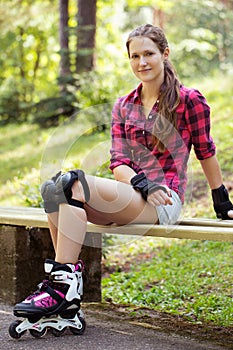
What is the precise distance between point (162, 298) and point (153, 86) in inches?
60.4

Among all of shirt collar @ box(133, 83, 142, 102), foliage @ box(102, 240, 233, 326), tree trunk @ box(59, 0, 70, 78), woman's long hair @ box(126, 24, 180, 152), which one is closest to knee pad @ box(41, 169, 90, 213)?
woman's long hair @ box(126, 24, 180, 152)

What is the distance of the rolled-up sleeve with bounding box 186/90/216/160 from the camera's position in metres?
3.23

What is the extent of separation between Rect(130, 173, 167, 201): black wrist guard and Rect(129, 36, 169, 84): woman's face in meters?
0.56

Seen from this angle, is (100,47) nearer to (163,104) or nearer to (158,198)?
(163,104)

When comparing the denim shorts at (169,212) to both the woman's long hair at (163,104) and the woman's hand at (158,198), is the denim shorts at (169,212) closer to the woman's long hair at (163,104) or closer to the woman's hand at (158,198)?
the woman's hand at (158,198)

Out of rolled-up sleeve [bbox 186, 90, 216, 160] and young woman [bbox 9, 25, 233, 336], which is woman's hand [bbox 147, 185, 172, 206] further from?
rolled-up sleeve [bbox 186, 90, 216, 160]

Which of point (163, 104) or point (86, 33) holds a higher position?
point (86, 33)

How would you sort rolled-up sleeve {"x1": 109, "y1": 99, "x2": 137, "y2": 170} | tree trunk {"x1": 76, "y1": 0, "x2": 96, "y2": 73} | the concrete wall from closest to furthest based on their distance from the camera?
rolled-up sleeve {"x1": 109, "y1": 99, "x2": 137, "y2": 170}, the concrete wall, tree trunk {"x1": 76, "y1": 0, "x2": 96, "y2": 73}

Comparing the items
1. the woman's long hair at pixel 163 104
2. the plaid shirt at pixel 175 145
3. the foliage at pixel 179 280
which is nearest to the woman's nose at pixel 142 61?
the woman's long hair at pixel 163 104

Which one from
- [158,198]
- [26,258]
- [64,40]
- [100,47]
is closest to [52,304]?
[158,198]

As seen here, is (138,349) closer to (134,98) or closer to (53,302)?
(53,302)

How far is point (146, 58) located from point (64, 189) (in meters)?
0.86

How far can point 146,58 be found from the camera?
10.7 feet

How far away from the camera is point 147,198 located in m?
3.03
